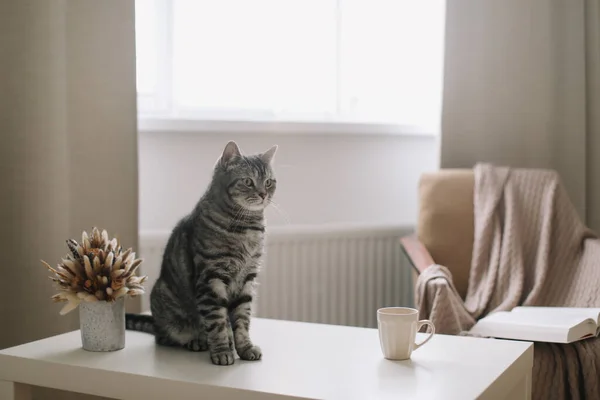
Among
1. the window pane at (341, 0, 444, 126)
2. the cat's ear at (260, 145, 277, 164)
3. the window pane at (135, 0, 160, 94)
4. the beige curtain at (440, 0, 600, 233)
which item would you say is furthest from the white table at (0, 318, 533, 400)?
the window pane at (341, 0, 444, 126)

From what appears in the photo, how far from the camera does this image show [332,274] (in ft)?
9.27

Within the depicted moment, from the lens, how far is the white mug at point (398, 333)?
4.31ft

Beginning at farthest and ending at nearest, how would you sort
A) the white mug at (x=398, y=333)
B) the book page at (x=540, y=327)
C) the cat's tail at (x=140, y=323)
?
the book page at (x=540, y=327) < the cat's tail at (x=140, y=323) < the white mug at (x=398, y=333)

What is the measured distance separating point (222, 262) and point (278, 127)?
1.46 m

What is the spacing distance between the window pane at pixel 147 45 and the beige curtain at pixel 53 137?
15.5 inches

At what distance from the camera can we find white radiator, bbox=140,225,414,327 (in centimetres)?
271

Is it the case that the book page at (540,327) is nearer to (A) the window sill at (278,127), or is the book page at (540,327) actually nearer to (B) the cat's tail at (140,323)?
(B) the cat's tail at (140,323)

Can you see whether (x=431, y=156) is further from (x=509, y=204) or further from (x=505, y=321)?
(x=505, y=321)

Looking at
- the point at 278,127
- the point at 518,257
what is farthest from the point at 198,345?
the point at 278,127

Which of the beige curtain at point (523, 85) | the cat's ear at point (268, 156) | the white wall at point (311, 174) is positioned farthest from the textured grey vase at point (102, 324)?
the beige curtain at point (523, 85)

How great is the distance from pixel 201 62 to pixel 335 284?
38.2 inches

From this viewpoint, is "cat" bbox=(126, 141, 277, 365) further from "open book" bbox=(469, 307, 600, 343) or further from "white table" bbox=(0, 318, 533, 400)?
"open book" bbox=(469, 307, 600, 343)

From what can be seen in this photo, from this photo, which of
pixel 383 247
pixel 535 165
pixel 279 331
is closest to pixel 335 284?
pixel 383 247

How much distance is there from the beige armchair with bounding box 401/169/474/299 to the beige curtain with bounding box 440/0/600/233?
29 cm
